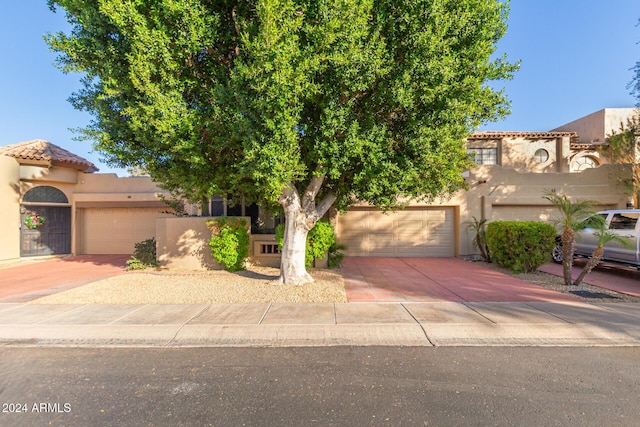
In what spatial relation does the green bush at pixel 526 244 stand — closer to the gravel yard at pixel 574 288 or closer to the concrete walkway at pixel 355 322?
the gravel yard at pixel 574 288

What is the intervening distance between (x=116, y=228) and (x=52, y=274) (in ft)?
16.7

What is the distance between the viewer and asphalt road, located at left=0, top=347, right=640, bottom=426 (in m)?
2.95

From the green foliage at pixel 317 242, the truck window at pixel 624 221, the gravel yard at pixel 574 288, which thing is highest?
the truck window at pixel 624 221

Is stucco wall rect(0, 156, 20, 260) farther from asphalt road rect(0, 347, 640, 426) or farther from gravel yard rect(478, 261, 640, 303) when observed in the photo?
gravel yard rect(478, 261, 640, 303)

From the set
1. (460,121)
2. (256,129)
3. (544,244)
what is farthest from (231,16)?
(544,244)

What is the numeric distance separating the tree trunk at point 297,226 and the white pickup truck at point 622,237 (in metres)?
7.56

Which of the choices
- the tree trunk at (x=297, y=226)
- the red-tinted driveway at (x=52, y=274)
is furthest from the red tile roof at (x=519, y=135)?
the red-tinted driveway at (x=52, y=274)

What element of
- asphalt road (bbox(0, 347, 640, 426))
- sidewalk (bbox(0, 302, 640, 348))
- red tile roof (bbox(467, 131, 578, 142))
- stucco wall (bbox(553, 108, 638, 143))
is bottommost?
asphalt road (bbox(0, 347, 640, 426))

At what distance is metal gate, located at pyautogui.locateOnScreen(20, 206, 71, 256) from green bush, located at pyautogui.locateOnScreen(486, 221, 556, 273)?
18.3 m

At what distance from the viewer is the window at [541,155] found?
57.7ft

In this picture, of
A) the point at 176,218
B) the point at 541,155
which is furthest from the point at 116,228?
the point at 541,155

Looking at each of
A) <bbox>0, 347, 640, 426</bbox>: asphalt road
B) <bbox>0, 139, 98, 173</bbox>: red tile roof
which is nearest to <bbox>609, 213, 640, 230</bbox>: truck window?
<bbox>0, 347, 640, 426</bbox>: asphalt road

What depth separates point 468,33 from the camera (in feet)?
19.9

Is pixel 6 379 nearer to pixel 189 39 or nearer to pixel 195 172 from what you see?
pixel 195 172
